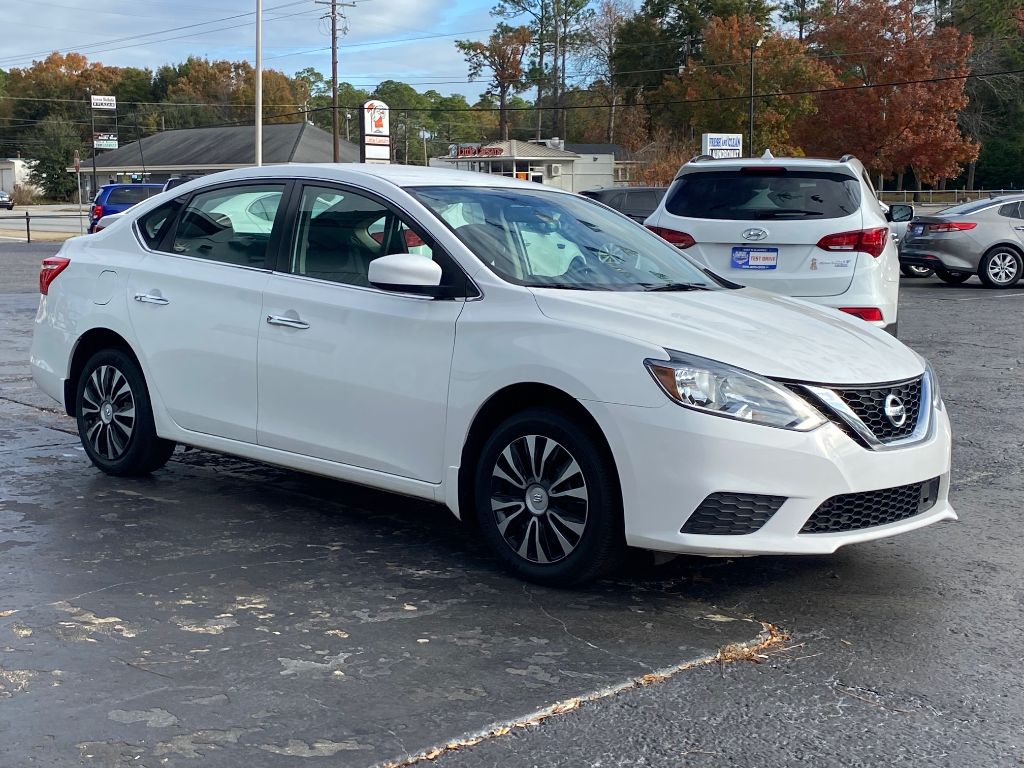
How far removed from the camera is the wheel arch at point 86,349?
6.56 m

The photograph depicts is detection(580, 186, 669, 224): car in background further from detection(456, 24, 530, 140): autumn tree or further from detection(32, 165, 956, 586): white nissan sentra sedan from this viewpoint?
detection(456, 24, 530, 140): autumn tree

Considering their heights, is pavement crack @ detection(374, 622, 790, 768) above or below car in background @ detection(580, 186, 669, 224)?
below

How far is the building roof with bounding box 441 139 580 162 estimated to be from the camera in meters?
81.0

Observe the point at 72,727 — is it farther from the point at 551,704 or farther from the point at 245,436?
the point at 245,436

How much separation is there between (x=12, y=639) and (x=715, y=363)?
2625 millimetres

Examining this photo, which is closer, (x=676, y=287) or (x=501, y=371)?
(x=501, y=371)

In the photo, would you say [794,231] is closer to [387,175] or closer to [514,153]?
[387,175]

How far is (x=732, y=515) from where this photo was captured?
4.49 meters

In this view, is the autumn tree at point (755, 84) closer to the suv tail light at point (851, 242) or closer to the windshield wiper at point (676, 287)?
the suv tail light at point (851, 242)

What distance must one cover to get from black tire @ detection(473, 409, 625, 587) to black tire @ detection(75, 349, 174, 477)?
89.3 inches

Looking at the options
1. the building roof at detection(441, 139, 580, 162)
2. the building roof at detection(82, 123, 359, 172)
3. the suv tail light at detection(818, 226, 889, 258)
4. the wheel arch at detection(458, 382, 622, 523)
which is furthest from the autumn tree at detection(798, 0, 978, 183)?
the wheel arch at detection(458, 382, 622, 523)

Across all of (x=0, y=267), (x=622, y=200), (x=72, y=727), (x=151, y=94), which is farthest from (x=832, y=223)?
(x=151, y=94)

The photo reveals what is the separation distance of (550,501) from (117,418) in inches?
114

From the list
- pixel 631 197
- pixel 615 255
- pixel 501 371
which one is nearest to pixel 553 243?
pixel 615 255
